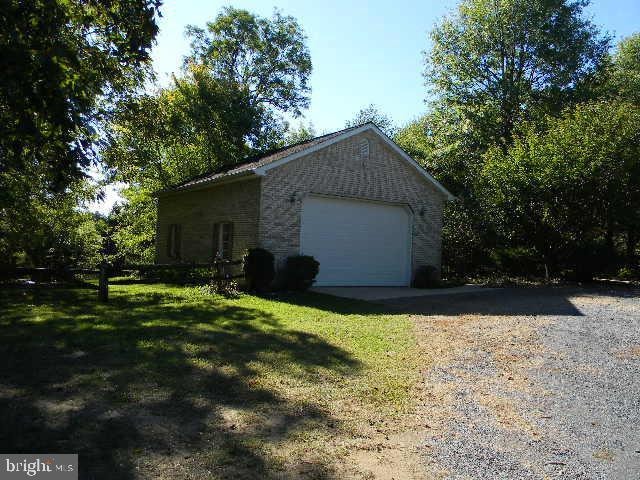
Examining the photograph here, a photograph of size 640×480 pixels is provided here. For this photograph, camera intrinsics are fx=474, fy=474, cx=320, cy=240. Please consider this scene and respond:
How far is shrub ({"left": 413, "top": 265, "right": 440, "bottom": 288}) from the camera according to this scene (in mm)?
16688

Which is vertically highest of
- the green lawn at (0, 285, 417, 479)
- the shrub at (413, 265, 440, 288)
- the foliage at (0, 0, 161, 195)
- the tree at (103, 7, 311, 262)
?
the tree at (103, 7, 311, 262)

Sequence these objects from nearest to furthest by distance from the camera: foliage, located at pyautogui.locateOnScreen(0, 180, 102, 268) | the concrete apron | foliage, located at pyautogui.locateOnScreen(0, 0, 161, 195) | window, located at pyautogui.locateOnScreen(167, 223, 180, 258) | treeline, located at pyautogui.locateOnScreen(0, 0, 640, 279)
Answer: foliage, located at pyautogui.locateOnScreen(0, 0, 161, 195)
treeline, located at pyautogui.locateOnScreen(0, 0, 640, 279)
the concrete apron
foliage, located at pyautogui.locateOnScreen(0, 180, 102, 268)
window, located at pyautogui.locateOnScreen(167, 223, 180, 258)

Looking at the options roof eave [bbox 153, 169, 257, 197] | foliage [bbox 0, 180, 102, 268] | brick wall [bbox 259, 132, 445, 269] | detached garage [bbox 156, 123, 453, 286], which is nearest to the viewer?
foliage [bbox 0, 180, 102, 268]

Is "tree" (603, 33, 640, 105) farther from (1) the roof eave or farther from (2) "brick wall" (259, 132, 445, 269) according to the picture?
(1) the roof eave

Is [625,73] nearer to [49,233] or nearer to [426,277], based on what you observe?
[426,277]

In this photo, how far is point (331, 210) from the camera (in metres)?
15.4

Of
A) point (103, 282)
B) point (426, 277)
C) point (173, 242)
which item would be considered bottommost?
point (103, 282)

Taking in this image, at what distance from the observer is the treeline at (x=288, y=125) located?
23.9 feet

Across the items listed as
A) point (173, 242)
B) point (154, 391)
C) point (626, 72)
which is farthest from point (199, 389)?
point (626, 72)

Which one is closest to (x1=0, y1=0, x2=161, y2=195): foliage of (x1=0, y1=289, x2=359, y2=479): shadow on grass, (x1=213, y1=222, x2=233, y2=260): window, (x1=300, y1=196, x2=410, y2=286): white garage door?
(x1=0, y1=289, x2=359, y2=479): shadow on grass

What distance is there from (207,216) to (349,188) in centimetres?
519

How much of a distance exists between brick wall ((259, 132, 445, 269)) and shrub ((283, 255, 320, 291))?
1.43 feet

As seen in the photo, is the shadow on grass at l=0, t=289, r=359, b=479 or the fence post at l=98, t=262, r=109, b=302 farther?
the fence post at l=98, t=262, r=109, b=302

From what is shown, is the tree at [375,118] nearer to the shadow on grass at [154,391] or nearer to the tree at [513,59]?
the tree at [513,59]
